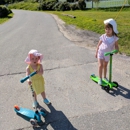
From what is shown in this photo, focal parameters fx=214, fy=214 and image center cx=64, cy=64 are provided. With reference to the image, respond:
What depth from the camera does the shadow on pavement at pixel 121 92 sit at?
4.53 m

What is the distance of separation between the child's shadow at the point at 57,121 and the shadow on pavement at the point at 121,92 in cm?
132

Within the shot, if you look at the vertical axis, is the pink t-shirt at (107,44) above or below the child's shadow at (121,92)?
above

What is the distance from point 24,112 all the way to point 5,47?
6.31 m

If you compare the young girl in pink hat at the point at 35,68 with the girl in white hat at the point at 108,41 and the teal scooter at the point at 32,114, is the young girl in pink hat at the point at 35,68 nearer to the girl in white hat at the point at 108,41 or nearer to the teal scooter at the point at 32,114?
the teal scooter at the point at 32,114

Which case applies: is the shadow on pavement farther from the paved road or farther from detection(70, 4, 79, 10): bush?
detection(70, 4, 79, 10): bush

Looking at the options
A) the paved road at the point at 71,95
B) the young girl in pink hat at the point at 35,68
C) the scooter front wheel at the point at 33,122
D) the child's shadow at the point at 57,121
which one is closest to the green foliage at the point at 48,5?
the paved road at the point at 71,95

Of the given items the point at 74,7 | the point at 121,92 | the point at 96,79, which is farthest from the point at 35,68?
the point at 74,7

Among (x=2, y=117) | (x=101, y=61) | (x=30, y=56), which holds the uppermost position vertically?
(x=30, y=56)

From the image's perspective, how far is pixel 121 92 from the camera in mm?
4656

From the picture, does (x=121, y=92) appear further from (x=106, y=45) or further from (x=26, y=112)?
(x=26, y=112)

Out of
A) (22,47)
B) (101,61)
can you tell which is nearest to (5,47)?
(22,47)

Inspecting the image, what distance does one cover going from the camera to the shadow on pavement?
4.53 meters

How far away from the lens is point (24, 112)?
3949mm

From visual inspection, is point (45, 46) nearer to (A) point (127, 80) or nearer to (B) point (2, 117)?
(A) point (127, 80)
